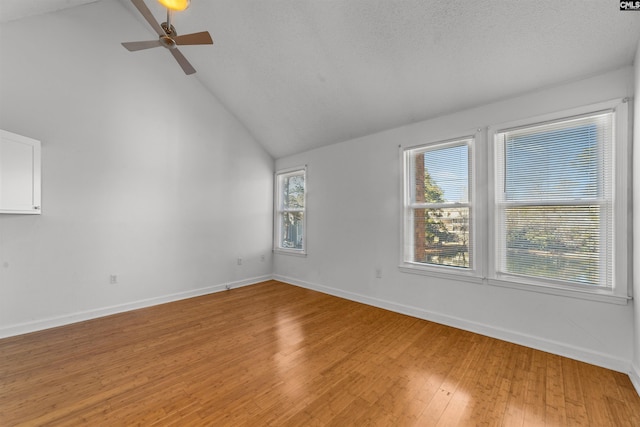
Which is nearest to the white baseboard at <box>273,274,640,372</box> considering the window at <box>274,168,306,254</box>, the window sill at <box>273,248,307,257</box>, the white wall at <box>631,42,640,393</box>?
the white wall at <box>631,42,640,393</box>

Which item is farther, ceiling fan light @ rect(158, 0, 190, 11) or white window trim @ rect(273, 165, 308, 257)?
white window trim @ rect(273, 165, 308, 257)

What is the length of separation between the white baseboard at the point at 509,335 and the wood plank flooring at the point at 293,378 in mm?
83

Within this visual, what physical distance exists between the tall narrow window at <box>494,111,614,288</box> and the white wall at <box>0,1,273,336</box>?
421cm

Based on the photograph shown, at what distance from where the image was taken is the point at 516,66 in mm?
2461

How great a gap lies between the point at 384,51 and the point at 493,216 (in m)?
2.20

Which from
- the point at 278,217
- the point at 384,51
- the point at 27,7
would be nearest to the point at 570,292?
the point at 384,51

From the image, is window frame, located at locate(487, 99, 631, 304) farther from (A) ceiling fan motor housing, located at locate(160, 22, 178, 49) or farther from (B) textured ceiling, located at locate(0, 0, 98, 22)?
(B) textured ceiling, located at locate(0, 0, 98, 22)

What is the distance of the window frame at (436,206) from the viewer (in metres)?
2.99

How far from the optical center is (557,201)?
2523mm

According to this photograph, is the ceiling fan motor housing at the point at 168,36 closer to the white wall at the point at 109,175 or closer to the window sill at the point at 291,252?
the white wall at the point at 109,175

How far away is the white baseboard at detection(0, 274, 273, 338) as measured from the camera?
278 centimetres

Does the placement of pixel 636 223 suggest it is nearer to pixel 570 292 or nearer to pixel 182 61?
pixel 570 292

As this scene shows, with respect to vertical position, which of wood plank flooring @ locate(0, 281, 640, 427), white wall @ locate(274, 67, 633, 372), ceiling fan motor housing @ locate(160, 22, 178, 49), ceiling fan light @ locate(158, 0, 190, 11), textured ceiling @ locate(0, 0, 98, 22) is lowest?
wood plank flooring @ locate(0, 281, 640, 427)

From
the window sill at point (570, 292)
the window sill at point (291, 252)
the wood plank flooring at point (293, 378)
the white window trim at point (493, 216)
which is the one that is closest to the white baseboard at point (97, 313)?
the wood plank flooring at point (293, 378)
